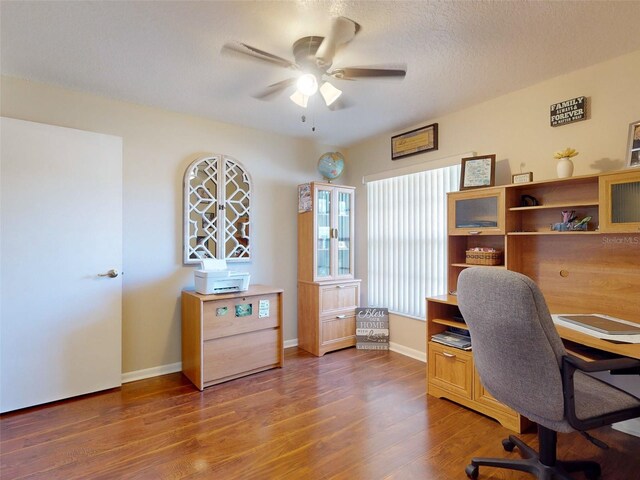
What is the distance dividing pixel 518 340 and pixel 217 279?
222 centimetres

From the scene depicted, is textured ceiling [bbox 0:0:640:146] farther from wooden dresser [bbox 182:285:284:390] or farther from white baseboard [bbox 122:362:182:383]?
white baseboard [bbox 122:362:182:383]

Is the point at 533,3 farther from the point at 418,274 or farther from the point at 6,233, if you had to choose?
the point at 6,233

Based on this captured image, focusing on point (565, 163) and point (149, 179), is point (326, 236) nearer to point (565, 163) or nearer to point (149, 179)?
point (149, 179)

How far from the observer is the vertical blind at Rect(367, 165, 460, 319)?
10.5 feet

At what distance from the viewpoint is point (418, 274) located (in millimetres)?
3420

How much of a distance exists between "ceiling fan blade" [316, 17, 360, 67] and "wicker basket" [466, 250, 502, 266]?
69.2 inches

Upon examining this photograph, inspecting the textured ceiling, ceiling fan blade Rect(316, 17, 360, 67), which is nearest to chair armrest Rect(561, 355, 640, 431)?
the textured ceiling

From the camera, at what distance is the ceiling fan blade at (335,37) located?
1638mm

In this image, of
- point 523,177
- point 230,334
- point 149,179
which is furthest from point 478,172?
point 149,179

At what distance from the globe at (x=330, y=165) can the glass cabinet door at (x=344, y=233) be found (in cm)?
21

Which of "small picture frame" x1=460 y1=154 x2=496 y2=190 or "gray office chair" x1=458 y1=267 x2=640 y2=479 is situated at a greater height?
"small picture frame" x1=460 y1=154 x2=496 y2=190

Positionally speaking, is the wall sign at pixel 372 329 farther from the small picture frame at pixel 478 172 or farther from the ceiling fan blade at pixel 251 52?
the ceiling fan blade at pixel 251 52

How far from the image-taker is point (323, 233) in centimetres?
369

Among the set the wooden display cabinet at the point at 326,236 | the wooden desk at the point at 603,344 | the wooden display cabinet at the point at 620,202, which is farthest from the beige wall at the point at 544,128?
the wooden desk at the point at 603,344
